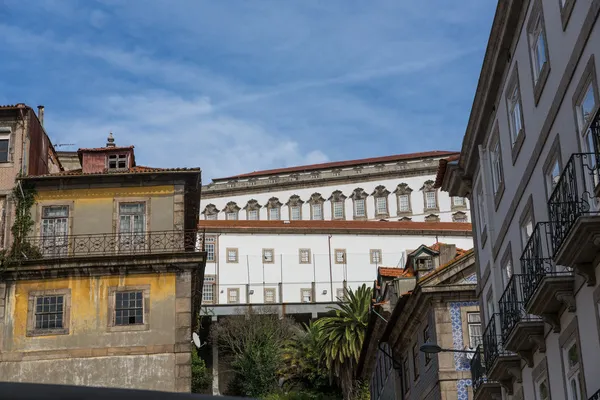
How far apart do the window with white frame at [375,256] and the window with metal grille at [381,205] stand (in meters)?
22.2

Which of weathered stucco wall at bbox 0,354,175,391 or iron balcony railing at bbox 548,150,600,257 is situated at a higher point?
iron balcony railing at bbox 548,150,600,257

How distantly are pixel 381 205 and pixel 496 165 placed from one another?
280 ft

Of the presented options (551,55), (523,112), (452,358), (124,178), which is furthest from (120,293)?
(551,55)

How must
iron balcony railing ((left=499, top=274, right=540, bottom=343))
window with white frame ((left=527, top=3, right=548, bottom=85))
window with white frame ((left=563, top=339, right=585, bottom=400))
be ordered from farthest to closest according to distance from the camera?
1. iron balcony railing ((left=499, top=274, right=540, bottom=343))
2. window with white frame ((left=527, top=3, right=548, bottom=85))
3. window with white frame ((left=563, top=339, right=585, bottom=400))

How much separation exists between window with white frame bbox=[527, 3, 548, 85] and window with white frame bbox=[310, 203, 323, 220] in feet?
299

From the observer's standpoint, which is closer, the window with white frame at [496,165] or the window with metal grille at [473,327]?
the window with white frame at [496,165]

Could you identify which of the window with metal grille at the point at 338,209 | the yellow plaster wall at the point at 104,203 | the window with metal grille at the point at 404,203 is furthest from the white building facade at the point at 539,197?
the window with metal grille at the point at 338,209

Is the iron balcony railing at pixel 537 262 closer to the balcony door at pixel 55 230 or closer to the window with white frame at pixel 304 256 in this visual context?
the balcony door at pixel 55 230

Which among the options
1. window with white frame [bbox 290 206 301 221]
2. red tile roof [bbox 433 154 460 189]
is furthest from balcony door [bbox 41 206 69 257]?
window with white frame [bbox 290 206 301 221]

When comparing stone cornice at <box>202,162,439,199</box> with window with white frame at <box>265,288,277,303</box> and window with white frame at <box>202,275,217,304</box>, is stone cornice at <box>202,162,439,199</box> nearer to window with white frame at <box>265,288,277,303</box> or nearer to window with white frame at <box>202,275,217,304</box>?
window with white frame at <box>265,288,277,303</box>

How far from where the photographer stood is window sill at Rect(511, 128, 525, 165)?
20781 mm

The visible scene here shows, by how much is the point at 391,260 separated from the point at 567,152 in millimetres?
69137

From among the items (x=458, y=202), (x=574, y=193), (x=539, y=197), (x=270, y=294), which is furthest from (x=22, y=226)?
(x=458, y=202)

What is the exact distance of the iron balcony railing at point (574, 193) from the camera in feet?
47.4
